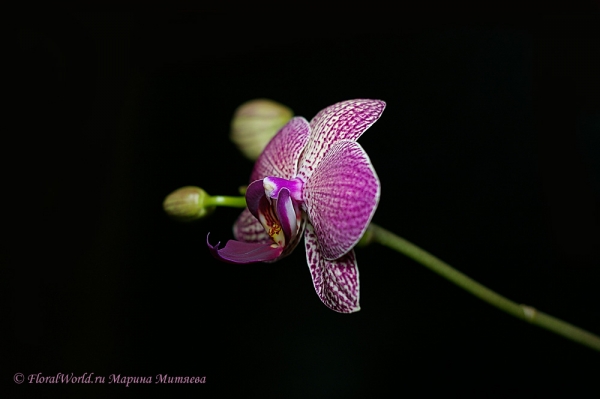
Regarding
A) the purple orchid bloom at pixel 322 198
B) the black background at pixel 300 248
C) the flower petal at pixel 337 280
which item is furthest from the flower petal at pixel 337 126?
the black background at pixel 300 248

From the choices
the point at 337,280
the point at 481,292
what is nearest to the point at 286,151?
the point at 337,280

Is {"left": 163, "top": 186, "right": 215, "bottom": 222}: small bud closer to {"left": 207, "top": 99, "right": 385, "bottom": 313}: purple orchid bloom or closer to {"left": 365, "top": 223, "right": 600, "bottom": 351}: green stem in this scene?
{"left": 207, "top": 99, "right": 385, "bottom": 313}: purple orchid bloom

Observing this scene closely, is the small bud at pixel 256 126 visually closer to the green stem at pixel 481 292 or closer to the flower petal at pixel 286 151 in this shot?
the flower petal at pixel 286 151

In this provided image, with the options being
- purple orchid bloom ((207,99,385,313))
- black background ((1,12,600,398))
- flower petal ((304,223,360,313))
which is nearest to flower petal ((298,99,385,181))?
purple orchid bloom ((207,99,385,313))

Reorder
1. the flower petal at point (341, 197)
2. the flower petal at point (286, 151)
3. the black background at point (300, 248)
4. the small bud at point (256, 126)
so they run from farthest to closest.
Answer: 1. the black background at point (300, 248)
2. the small bud at point (256, 126)
3. the flower petal at point (286, 151)
4. the flower petal at point (341, 197)

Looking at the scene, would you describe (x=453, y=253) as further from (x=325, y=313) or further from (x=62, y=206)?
(x=62, y=206)

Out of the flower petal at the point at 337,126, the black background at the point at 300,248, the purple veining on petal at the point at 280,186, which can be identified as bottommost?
the black background at the point at 300,248

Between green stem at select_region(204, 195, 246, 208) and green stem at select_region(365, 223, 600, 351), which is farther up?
green stem at select_region(204, 195, 246, 208)
